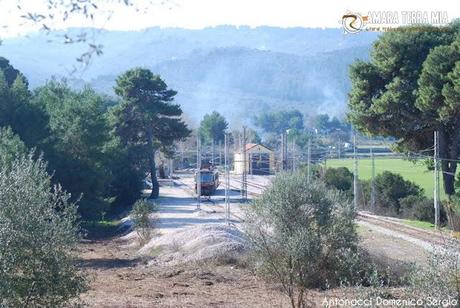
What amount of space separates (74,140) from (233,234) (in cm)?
1795

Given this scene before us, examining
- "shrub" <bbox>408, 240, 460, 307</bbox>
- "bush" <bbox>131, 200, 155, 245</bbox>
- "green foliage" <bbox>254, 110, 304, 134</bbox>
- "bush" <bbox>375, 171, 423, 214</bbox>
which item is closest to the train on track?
"bush" <bbox>375, 171, 423, 214</bbox>

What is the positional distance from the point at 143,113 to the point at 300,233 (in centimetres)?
4122

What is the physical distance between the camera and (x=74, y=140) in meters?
41.2

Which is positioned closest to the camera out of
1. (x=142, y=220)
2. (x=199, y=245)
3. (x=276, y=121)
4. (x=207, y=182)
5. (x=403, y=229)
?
(x=199, y=245)

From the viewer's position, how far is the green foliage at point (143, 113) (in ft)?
181

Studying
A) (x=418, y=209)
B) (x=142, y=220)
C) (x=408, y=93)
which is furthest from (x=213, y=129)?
(x=142, y=220)

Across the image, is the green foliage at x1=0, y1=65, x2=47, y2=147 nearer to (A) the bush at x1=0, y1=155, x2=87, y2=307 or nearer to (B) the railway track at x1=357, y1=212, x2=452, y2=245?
(B) the railway track at x1=357, y1=212, x2=452, y2=245

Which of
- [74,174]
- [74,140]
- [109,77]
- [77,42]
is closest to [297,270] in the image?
[77,42]

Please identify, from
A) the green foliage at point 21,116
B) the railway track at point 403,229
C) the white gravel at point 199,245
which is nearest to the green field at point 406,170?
the railway track at point 403,229

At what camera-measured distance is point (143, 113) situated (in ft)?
178

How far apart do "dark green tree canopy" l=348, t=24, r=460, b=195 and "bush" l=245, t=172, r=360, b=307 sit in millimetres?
19754

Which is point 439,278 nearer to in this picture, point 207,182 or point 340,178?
point 340,178

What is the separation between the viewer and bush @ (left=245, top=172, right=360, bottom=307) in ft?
46.0

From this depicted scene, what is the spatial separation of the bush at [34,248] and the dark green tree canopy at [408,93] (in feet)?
87.2
